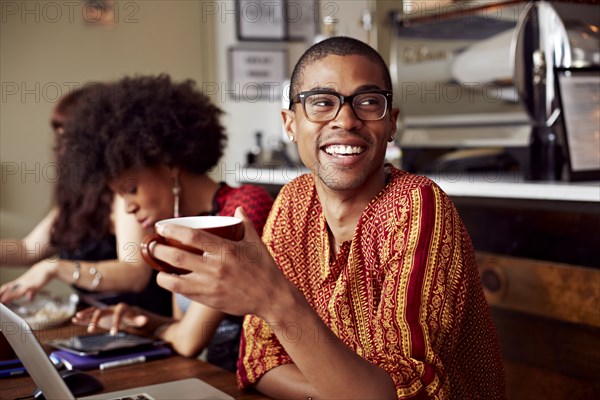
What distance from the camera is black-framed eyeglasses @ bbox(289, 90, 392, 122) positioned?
127cm

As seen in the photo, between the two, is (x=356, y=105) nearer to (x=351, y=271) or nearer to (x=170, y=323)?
(x=351, y=271)

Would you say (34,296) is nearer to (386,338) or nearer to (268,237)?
(268,237)

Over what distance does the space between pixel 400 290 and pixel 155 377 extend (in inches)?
21.5

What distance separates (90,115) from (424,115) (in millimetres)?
1276

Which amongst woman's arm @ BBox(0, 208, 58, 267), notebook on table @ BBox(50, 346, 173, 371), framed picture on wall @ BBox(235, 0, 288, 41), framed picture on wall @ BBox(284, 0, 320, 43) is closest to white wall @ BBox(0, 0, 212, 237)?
framed picture on wall @ BBox(235, 0, 288, 41)

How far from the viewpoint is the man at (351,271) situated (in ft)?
3.13

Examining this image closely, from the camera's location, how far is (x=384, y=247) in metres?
1.23

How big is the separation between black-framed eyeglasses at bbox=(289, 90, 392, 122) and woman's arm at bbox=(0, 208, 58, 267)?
172cm

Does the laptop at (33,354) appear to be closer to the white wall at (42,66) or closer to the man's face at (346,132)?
the man's face at (346,132)

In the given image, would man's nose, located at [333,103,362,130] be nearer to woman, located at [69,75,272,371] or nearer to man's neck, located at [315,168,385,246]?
man's neck, located at [315,168,385,246]

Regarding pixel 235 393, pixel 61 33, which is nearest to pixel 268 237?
pixel 235 393

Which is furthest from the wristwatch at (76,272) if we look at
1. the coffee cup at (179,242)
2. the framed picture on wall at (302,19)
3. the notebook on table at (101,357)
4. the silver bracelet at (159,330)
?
the framed picture on wall at (302,19)

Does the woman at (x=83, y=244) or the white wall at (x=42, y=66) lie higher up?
the white wall at (x=42, y=66)

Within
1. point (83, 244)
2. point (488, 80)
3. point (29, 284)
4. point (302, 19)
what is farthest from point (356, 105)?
point (302, 19)
